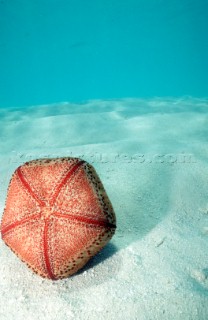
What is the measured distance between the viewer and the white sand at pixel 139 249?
2328mm

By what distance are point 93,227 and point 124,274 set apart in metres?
0.69

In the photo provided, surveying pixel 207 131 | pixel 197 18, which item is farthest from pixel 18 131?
pixel 197 18

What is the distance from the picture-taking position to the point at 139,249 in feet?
9.61

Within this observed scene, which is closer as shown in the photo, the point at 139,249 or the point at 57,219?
the point at 57,219

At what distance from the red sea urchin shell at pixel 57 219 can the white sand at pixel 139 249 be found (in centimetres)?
30

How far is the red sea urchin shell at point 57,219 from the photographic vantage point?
2273 mm

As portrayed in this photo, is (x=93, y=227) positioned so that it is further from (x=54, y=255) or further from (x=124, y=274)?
(x=124, y=274)

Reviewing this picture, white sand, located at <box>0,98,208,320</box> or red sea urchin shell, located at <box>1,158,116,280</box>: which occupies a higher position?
red sea urchin shell, located at <box>1,158,116,280</box>

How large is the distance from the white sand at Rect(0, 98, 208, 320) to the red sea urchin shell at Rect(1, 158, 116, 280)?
0.30 metres

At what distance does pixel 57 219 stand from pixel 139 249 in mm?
1143

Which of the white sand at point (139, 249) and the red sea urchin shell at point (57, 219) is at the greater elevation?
the red sea urchin shell at point (57, 219)

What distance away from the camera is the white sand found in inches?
91.7

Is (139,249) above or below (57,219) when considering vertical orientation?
below

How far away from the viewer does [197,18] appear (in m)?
86.4
